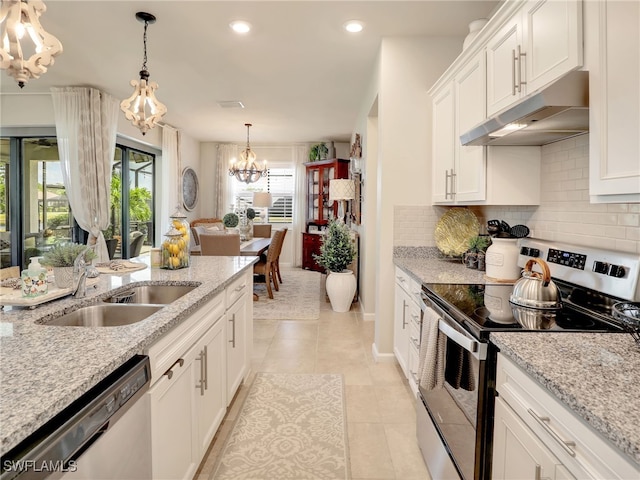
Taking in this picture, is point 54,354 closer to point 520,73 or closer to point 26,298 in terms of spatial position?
point 26,298

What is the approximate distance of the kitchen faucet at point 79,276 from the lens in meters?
1.65

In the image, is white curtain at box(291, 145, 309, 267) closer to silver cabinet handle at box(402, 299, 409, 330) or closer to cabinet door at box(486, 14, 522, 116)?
silver cabinet handle at box(402, 299, 409, 330)

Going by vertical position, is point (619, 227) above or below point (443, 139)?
below

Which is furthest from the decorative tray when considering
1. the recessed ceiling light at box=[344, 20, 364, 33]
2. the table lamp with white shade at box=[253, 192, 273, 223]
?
the table lamp with white shade at box=[253, 192, 273, 223]

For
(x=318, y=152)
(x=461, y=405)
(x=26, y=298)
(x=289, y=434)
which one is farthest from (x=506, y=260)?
(x=318, y=152)

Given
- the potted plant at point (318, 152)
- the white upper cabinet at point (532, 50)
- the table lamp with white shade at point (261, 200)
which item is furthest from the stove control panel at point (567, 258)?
the table lamp with white shade at point (261, 200)

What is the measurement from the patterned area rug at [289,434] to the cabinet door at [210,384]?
0.68 ft

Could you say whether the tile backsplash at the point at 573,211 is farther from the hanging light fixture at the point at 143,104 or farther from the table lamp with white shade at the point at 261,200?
the table lamp with white shade at the point at 261,200

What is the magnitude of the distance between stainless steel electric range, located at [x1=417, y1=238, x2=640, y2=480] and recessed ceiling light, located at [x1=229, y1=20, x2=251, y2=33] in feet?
8.06

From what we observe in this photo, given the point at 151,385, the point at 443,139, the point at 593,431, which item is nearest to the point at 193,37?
the point at 443,139

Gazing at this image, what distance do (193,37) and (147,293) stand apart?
231cm

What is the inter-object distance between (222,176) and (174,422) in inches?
282

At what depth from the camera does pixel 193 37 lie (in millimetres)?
3205

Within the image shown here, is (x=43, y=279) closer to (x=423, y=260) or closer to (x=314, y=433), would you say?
(x=314, y=433)
